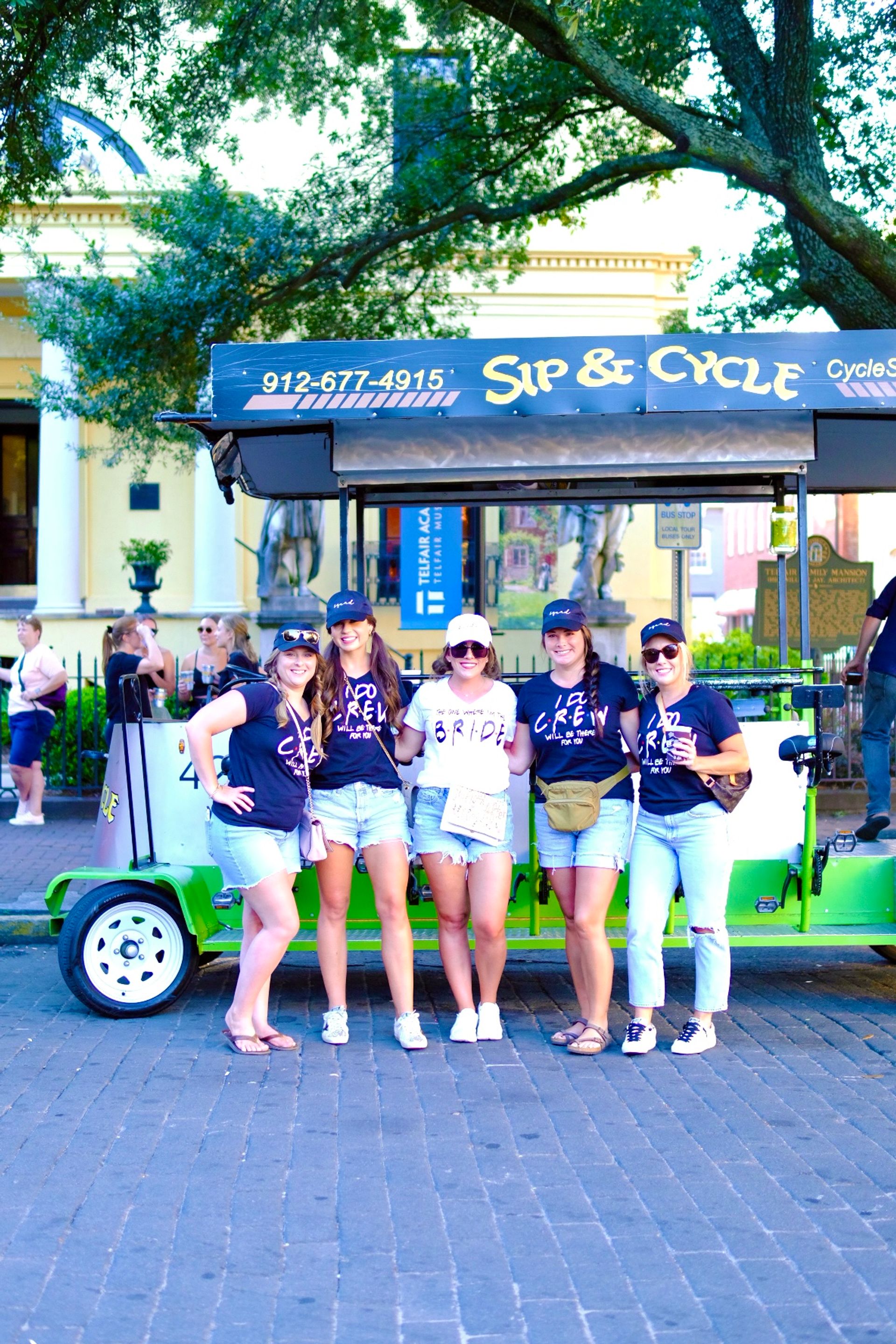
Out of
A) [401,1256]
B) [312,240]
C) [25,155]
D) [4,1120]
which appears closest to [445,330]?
[312,240]

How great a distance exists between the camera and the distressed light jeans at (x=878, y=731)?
8305mm

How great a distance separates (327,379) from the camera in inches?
261

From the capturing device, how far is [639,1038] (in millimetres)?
6258

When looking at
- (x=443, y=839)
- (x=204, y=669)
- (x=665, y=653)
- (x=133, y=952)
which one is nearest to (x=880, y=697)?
(x=665, y=653)

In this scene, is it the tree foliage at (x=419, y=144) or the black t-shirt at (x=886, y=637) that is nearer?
the black t-shirt at (x=886, y=637)

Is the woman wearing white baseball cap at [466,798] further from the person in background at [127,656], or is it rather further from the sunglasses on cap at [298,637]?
the person in background at [127,656]

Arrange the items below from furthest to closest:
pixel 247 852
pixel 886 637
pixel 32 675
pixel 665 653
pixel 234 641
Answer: pixel 32 675 → pixel 234 641 → pixel 886 637 → pixel 665 653 → pixel 247 852

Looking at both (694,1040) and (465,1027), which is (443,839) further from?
(694,1040)

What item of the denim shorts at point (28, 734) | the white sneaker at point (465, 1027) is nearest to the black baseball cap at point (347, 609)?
the white sneaker at point (465, 1027)

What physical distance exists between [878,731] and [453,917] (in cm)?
335

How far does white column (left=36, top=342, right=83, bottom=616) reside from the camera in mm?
23828

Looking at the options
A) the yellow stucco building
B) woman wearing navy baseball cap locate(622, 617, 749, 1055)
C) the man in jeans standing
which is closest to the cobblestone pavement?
woman wearing navy baseball cap locate(622, 617, 749, 1055)

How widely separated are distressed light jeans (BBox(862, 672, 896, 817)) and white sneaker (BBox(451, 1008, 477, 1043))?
2.93m

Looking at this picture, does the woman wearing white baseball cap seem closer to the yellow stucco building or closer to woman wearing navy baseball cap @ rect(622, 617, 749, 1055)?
woman wearing navy baseball cap @ rect(622, 617, 749, 1055)
